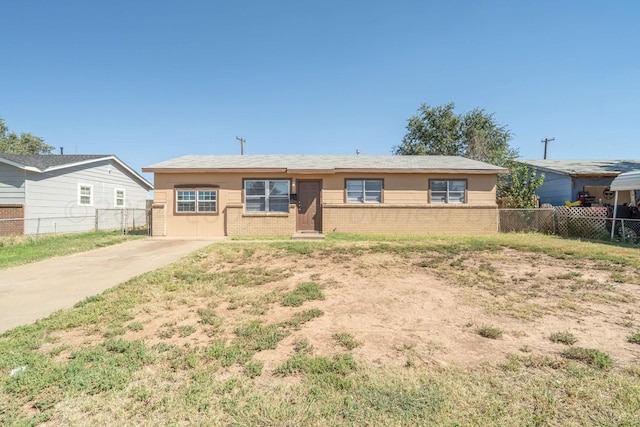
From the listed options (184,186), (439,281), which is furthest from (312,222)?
(439,281)

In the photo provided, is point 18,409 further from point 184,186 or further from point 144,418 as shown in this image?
point 184,186

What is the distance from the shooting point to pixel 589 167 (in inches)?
632

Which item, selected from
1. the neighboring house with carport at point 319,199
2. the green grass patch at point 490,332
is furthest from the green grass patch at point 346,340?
the neighboring house with carport at point 319,199

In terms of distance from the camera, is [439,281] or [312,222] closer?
[439,281]

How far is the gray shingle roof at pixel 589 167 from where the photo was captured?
14861 millimetres

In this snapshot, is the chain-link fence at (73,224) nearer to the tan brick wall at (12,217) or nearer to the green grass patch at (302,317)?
the tan brick wall at (12,217)

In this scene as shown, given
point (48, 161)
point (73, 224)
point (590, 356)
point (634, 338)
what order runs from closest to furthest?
point (590, 356) → point (634, 338) → point (48, 161) → point (73, 224)

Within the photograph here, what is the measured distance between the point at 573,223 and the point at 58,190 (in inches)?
913

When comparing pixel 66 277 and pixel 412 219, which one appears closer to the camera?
pixel 66 277

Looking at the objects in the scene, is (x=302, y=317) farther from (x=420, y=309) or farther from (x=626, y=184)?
(x=626, y=184)

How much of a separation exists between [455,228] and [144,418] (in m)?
13.3

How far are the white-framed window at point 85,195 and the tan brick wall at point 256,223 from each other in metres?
9.16

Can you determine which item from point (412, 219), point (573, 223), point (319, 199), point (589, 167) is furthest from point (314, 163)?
point (589, 167)

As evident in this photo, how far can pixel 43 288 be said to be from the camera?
5.26 m
